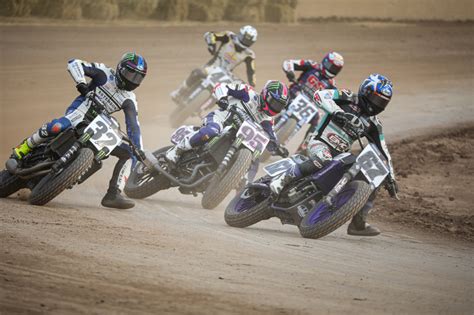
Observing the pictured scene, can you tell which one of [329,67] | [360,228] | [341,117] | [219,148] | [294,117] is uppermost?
[341,117]

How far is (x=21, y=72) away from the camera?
2566 cm

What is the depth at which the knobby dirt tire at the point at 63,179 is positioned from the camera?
12.3 metres

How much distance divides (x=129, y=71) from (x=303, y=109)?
6192 mm

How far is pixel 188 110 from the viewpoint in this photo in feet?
67.7

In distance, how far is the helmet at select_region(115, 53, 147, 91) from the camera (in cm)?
1338

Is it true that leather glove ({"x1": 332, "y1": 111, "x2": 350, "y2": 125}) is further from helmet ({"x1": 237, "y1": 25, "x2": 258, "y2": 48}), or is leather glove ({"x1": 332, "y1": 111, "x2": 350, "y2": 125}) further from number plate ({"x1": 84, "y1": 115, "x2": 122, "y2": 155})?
helmet ({"x1": 237, "y1": 25, "x2": 258, "y2": 48})

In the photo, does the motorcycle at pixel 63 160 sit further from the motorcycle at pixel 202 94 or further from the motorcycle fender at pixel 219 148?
the motorcycle at pixel 202 94

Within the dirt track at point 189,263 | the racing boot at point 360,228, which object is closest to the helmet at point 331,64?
the dirt track at point 189,263

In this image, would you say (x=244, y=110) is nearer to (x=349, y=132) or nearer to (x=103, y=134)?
(x=349, y=132)

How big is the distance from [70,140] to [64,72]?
13862mm

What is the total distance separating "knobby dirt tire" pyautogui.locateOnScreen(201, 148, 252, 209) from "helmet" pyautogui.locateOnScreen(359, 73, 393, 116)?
5.79ft

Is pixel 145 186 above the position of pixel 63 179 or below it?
below

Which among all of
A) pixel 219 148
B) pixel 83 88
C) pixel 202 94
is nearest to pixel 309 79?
pixel 202 94

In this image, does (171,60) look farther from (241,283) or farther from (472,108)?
(241,283)
